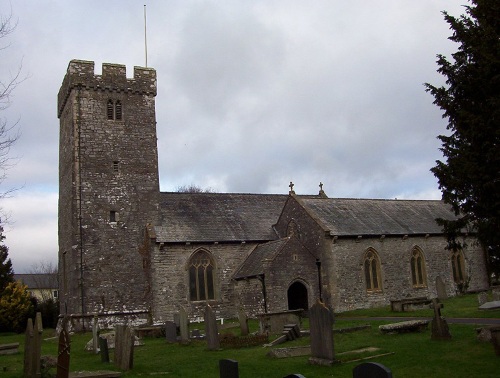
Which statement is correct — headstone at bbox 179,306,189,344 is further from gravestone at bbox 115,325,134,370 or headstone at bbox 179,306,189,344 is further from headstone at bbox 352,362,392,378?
headstone at bbox 352,362,392,378

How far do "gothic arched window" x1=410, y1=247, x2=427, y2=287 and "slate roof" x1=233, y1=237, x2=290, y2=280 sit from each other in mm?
8852

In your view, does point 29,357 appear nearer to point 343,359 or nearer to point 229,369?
point 229,369

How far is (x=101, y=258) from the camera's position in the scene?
27797 mm

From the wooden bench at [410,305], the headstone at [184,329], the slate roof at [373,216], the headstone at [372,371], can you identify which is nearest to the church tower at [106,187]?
the headstone at [184,329]

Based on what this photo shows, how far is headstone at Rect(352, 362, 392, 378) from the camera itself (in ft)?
16.6

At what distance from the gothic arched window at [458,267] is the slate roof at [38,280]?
6719 cm

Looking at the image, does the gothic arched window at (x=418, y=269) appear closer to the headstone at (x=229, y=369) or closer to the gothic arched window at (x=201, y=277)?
the gothic arched window at (x=201, y=277)

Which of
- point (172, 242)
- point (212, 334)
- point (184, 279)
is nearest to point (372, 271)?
point (184, 279)

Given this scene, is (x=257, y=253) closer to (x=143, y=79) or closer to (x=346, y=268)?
(x=346, y=268)

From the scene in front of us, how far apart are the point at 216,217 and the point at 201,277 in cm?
416

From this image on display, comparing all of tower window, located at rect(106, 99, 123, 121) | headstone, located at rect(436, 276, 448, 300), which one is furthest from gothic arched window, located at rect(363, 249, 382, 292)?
tower window, located at rect(106, 99, 123, 121)

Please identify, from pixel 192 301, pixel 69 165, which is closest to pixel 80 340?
pixel 192 301

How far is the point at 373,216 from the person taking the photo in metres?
32.7

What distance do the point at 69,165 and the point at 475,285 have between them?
26.0 metres
